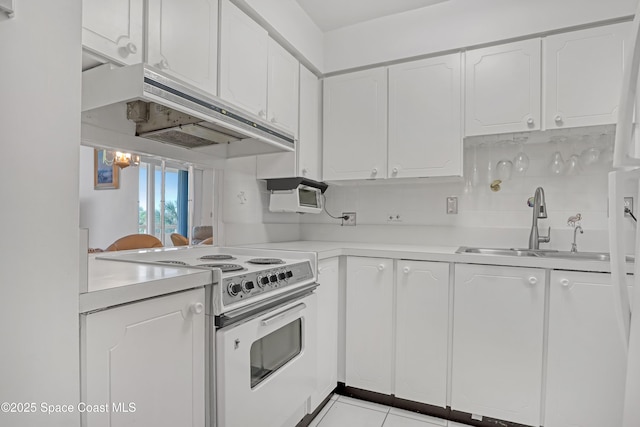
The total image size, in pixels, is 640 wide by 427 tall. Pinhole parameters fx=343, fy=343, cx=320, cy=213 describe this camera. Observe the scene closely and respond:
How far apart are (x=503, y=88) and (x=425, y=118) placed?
450 mm

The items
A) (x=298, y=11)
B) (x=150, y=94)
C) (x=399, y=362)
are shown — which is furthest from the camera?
(x=298, y=11)

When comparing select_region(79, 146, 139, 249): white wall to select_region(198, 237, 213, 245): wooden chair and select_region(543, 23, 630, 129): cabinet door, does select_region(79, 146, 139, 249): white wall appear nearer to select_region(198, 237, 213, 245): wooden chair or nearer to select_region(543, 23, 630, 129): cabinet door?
select_region(198, 237, 213, 245): wooden chair

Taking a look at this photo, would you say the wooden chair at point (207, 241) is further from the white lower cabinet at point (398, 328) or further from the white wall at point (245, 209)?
the white lower cabinet at point (398, 328)

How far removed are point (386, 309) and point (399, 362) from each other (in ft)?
0.99

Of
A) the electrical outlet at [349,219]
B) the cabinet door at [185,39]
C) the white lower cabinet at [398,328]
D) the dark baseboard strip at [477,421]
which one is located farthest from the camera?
the electrical outlet at [349,219]

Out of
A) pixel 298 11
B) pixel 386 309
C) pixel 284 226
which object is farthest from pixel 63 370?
pixel 298 11

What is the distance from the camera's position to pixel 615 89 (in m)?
1.75

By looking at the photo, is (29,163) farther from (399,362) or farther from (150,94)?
(399,362)

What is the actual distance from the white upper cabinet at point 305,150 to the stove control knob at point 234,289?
3.61ft

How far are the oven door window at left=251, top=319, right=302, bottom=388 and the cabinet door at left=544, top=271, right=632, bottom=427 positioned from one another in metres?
1.21

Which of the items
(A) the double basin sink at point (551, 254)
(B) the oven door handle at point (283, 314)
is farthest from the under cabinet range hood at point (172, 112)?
(A) the double basin sink at point (551, 254)

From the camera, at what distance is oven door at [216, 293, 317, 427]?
1163mm

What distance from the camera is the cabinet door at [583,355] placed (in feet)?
5.01

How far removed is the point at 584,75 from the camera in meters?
1.81
